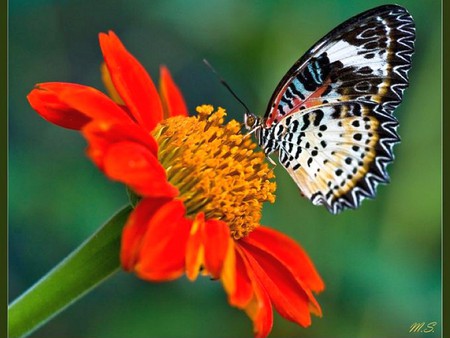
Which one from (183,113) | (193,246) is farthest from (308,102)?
(193,246)

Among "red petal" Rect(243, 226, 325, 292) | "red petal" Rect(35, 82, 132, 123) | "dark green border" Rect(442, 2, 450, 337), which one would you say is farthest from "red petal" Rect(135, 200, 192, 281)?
"dark green border" Rect(442, 2, 450, 337)

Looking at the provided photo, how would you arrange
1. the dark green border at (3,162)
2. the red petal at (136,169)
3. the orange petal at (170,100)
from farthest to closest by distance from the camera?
the orange petal at (170,100) < the dark green border at (3,162) < the red petal at (136,169)

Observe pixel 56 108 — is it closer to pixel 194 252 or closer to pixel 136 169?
pixel 136 169

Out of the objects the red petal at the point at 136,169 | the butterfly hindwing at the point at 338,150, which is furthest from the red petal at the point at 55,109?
the butterfly hindwing at the point at 338,150

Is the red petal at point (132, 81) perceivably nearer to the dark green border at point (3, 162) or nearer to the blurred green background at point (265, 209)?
the dark green border at point (3, 162)

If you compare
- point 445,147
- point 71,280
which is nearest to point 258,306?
point 71,280

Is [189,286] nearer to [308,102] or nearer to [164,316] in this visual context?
[164,316]

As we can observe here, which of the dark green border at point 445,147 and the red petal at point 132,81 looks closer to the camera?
the red petal at point 132,81

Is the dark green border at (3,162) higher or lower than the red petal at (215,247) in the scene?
higher
